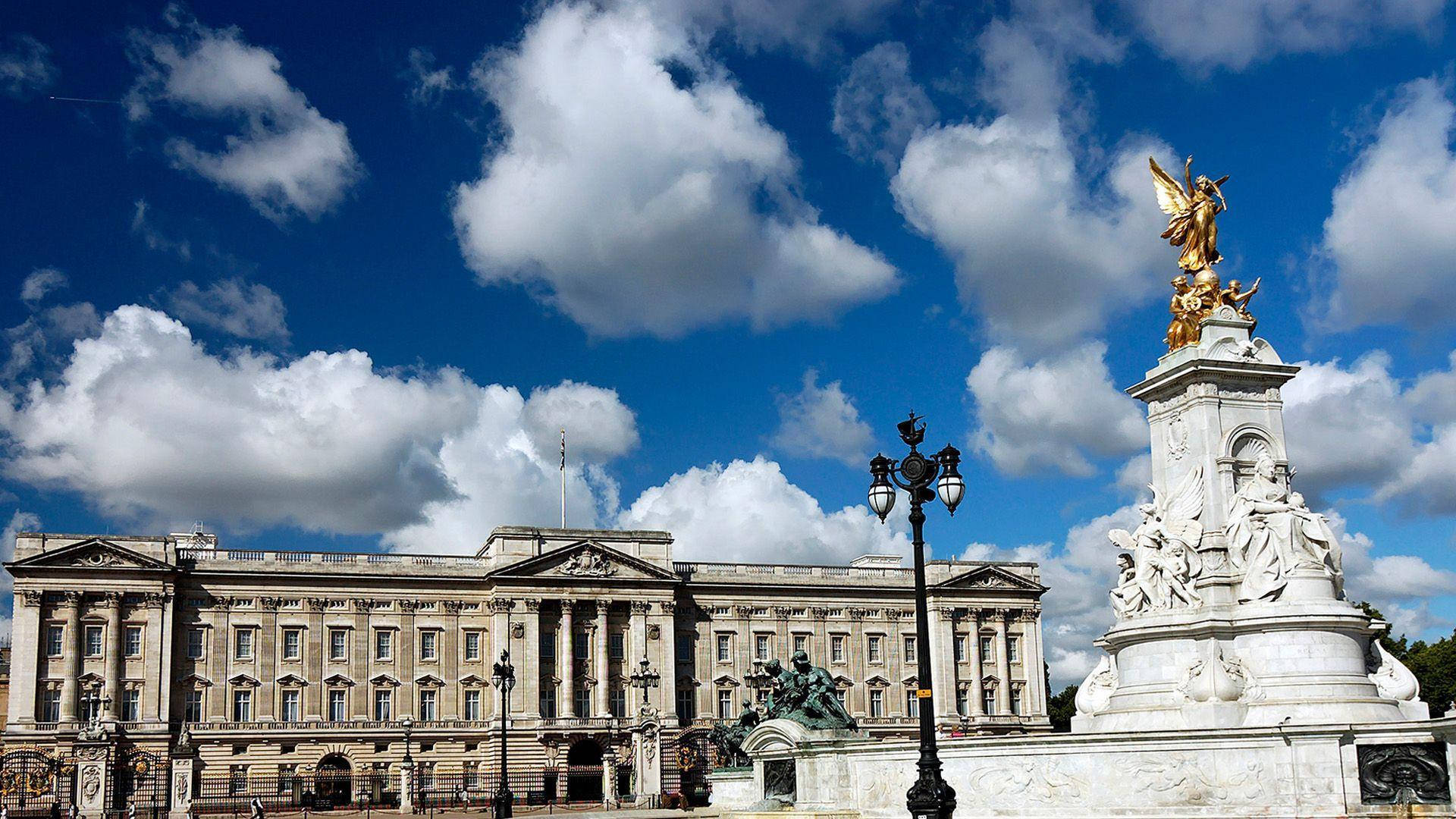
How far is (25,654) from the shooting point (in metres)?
67.3

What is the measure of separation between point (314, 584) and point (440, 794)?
14207mm

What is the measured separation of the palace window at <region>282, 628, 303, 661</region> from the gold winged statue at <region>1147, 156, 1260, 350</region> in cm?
5648

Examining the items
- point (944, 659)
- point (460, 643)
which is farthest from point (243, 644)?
point (944, 659)

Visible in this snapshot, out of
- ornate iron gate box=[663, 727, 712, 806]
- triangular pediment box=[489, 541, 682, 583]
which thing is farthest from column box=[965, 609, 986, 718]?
triangular pediment box=[489, 541, 682, 583]

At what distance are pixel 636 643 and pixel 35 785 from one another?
1475 inches

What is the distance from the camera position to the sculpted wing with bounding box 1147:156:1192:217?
95.8ft

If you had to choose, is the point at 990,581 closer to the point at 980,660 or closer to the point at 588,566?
the point at 980,660

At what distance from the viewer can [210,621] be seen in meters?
72.1

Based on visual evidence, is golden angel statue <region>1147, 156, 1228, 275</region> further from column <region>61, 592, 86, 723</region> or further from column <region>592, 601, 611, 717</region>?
column <region>61, 592, 86, 723</region>

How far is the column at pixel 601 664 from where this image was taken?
250 ft

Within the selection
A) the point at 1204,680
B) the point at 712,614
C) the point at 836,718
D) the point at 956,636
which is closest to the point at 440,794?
the point at 712,614

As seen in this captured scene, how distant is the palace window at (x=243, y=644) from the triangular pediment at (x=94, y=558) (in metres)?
4.95

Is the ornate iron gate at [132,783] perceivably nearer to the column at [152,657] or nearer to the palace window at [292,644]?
the column at [152,657]

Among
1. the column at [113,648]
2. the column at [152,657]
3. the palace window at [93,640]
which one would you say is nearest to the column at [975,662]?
the column at [152,657]
